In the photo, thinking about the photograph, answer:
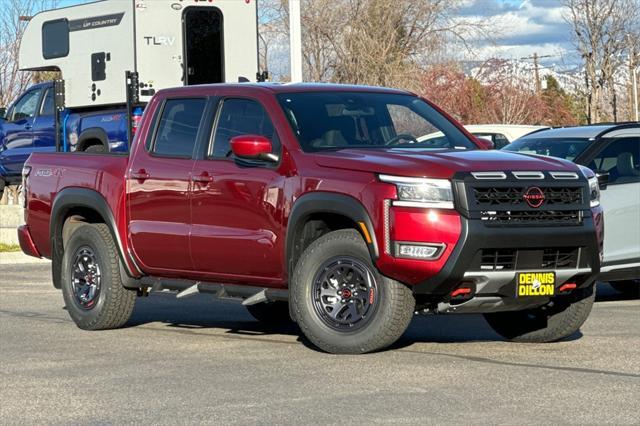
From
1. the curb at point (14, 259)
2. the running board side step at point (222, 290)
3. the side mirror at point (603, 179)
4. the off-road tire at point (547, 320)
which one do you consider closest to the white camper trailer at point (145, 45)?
the curb at point (14, 259)

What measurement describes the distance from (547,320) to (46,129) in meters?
16.2

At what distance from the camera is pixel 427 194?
9.41m

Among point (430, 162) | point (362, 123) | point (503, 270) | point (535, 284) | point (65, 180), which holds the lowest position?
point (535, 284)

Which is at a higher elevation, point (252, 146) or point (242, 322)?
point (252, 146)

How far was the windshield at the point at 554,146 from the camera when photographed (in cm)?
1400

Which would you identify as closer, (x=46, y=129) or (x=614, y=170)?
(x=614, y=170)

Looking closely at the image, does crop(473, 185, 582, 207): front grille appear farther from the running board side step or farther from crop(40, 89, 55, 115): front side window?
crop(40, 89, 55, 115): front side window

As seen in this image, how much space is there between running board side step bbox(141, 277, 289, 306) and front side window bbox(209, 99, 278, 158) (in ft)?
3.28

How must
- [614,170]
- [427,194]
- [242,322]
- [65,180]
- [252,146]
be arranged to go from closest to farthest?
1. [427,194]
2. [252,146]
3. [65,180]
4. [242,322]
5. [614,170]

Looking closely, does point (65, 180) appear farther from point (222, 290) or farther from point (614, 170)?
point (614, 170)

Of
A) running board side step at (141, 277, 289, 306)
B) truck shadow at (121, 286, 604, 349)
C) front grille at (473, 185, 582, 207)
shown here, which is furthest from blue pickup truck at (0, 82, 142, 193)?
front grille at (473, 185, 582, 207)

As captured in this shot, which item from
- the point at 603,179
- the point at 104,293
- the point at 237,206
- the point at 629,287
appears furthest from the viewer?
the point at 629,287

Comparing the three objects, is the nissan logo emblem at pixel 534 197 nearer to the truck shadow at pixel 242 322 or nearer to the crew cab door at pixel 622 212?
the truck shadow at pixel 242 322

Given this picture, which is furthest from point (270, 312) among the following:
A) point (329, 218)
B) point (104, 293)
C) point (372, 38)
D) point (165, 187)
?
point (372, 38)
